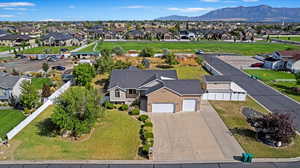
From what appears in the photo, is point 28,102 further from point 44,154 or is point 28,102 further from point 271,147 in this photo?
point 271,147

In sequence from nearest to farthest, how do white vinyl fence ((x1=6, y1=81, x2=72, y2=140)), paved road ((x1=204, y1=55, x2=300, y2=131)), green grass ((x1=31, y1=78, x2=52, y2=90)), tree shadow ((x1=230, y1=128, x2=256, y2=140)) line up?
white vinyl fence ((x1=6, y1=81, x2=72, y2=140)) < tree shadow ((x1=230, y1=128, x2=256, y2=140)) < paved road ((x1=204, y1=55, x2=300, y2=131)) < green grass ((x1=31, y1=78, x2=52, y2=90))

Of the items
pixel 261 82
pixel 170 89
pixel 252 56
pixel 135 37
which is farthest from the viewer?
pixel 135 37

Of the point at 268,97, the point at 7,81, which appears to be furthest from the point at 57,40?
the point at 268,97

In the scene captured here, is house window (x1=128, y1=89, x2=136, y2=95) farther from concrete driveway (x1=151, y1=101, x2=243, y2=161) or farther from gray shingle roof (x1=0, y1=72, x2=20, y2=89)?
gray shingle roof (x1=0, y1=72, x2=20, y2=89)

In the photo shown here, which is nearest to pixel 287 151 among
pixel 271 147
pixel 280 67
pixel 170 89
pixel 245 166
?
pixel 271 147

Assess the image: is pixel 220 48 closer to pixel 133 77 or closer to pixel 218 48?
pixel 218 48

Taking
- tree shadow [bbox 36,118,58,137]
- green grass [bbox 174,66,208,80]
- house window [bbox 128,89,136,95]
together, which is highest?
green grass [bbox 174,66,208,80]

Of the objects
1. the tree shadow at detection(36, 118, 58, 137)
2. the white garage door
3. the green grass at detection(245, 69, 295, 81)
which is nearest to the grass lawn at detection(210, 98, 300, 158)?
the white garage door
